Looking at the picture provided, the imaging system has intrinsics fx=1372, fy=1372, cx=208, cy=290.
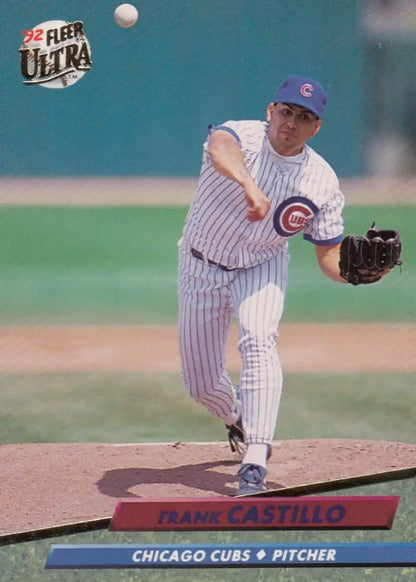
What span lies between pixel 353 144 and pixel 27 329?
129cm

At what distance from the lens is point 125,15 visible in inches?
177

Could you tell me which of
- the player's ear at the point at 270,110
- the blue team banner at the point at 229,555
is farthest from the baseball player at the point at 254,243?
the blue team banner at the point at 229,555

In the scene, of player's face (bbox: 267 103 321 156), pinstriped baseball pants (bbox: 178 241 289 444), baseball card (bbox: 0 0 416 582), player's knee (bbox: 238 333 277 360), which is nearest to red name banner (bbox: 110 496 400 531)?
baseball card (bbox: 0 0 416 582)

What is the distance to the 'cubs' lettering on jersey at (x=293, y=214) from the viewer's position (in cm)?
444

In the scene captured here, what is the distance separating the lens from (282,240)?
14.8 feet

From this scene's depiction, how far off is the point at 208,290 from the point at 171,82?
2.35 ft

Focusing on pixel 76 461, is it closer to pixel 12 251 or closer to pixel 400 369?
pixel 12 251

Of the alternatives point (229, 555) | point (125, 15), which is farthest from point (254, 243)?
point (229, 555)

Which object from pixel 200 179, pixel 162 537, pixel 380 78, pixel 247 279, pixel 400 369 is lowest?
pixel 162 537

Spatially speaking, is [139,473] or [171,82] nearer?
[171,82]

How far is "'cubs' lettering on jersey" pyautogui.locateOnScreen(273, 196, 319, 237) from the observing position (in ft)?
14.6

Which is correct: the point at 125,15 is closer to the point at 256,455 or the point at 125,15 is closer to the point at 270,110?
the point at 270,110

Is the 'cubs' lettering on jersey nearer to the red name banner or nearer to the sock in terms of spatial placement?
the sock

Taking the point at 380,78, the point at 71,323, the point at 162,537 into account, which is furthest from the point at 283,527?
the point at 380,78
